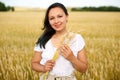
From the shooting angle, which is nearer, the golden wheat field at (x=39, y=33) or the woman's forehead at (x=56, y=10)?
the woman's forehead at (x=56, y=10)

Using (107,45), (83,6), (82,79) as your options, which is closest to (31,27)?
(83,6)

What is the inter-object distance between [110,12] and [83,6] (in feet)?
0.72

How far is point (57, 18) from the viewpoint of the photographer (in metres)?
1.68

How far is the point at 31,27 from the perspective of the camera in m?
2.79

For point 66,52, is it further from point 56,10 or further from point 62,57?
point 56,10

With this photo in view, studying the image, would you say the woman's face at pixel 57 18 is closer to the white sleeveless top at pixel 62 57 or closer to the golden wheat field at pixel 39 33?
the white sleeveless top at pixel 62 57

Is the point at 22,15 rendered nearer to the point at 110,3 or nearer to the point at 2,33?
the point at 2,33

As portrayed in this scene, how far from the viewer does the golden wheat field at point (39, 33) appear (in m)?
2.09

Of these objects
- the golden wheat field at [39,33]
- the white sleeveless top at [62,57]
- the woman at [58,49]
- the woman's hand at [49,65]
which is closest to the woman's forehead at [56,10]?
the woman at [58,49]

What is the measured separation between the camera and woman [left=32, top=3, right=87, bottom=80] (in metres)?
1.61

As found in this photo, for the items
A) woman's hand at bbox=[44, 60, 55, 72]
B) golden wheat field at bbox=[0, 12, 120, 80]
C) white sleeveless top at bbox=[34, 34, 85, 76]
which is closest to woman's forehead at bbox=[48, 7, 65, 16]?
white sleeveless top at bbox=[34, 34, 85, 76]

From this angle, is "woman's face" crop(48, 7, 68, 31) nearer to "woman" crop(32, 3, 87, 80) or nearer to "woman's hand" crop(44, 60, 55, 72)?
"woman" crop(32, 3, 87, 80)

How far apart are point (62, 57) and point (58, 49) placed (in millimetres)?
77

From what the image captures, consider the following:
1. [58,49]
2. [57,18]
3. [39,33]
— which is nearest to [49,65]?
[58,49]
